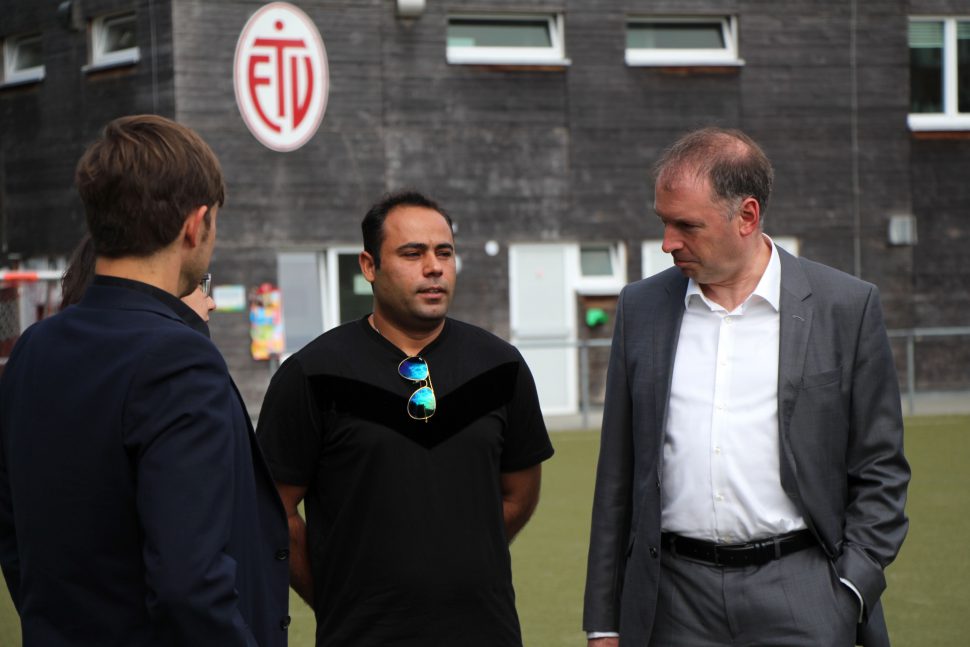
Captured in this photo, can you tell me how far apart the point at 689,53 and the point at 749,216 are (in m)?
16.0

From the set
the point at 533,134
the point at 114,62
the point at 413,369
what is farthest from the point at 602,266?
the point at 413,369

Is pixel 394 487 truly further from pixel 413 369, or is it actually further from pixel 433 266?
pixel 433 266

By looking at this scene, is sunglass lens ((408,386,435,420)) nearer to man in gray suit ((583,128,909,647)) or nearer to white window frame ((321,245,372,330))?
man in gray suit ((583,128,909,647))

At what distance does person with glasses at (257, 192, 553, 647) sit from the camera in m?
3.63

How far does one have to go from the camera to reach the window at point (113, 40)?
18.0 metres

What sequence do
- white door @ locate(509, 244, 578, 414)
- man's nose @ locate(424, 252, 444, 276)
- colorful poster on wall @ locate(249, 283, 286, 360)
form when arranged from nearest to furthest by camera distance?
man's nose @ locate(424, 252, 444, 276) < colorful poster on wall @ locate(249, 283, 286, 360) < white door @ locate(509, 244, 578, 414)

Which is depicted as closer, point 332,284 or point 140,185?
point 140,185

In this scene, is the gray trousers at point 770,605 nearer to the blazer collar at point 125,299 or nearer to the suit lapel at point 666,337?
the suit lapel at point 666,337

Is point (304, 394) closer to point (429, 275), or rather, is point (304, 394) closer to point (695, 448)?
point (429, 275)

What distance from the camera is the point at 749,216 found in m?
3.53

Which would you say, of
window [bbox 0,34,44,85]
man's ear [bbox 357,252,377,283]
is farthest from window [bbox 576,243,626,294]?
man's ear [bbox 357,252,377,283]

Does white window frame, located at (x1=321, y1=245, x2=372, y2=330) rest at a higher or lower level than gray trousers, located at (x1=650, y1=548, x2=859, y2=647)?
higher

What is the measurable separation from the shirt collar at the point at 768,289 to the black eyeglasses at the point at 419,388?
0.71m

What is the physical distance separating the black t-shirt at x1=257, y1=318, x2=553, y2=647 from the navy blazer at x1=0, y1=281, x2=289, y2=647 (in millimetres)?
1195
